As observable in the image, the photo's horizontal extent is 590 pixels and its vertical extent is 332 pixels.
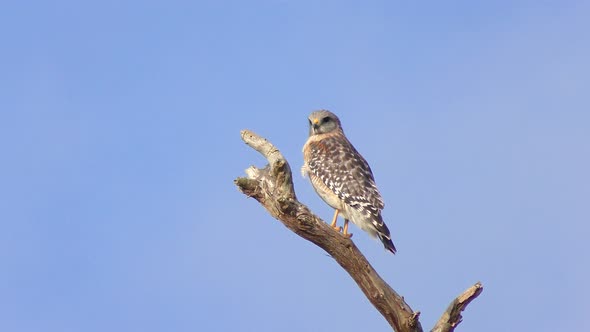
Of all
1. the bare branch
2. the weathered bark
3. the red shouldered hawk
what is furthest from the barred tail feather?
the bare branch

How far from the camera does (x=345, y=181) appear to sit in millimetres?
15055

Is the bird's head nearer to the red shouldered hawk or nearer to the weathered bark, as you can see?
the red shouldered hawk

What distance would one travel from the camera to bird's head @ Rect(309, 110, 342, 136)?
1702cm

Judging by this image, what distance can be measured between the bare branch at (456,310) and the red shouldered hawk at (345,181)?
10.7ft

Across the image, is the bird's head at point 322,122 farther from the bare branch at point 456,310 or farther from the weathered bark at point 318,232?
the bare branch at point 456,310

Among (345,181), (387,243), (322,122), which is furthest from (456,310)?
(322,122)

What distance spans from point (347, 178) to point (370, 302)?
4219 millimetres

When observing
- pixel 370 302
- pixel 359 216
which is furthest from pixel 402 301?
pixel 359 216

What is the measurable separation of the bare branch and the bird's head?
277 inches

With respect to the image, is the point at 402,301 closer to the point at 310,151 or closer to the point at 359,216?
the point at 359,216

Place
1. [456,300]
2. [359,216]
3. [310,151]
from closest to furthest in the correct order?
[456,300] < [359,216] < [310,151]

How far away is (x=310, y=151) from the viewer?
53.5 feet

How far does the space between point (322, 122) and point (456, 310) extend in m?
7.23

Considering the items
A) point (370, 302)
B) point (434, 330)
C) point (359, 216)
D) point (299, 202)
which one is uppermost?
point (359, 216)
